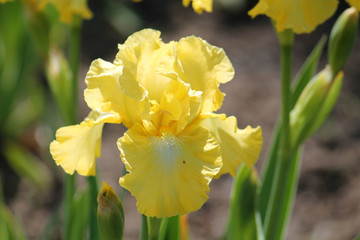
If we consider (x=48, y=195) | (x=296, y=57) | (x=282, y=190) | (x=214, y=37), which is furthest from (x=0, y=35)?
(x=282, y=190)

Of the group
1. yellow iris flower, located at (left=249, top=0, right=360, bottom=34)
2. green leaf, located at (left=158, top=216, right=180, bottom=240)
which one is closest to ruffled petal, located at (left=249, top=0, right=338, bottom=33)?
yellow iris flower, located at (left=249, top=0, right=360, bottom=34)

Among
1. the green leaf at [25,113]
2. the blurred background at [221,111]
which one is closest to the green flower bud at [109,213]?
the blurred background at [221,111]

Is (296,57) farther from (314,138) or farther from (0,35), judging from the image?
(0,35)

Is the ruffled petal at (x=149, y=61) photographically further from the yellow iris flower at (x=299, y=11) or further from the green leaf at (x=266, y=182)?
the green leaf at (x=266, y=182)

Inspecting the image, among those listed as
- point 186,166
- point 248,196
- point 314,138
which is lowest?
point 314,138

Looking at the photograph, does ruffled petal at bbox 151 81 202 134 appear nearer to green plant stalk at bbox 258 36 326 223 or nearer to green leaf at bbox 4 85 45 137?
green plant stalk at bbox 258 36 326 223

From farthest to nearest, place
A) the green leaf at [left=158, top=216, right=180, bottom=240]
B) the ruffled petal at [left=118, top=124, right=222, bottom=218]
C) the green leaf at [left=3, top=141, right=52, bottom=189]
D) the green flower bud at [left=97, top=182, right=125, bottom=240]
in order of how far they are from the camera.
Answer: the green leaf at [left=3, top=141, right=52, bottom=189], the green leaf at [left=158, top=216, right=180, bottom=240], the green flower bud at [left=97, top=182, right=125, bottom=240], the ruffled petal at [left=118, top=124, right=222, bottom=218]
